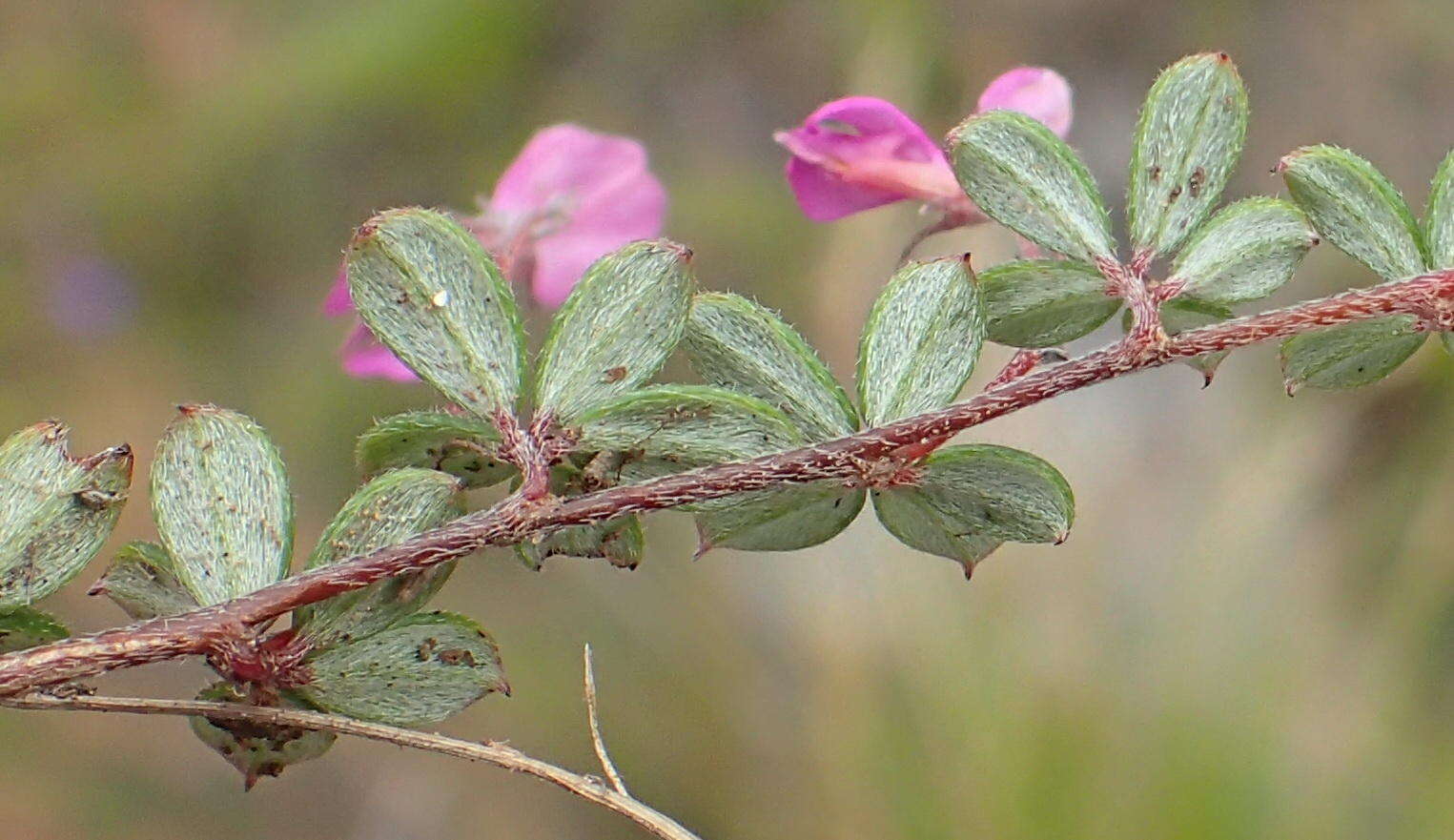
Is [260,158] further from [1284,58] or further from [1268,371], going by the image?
[1284,58]

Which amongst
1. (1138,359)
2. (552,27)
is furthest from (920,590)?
(1138,359)

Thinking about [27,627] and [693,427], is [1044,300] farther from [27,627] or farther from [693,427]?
[27,627]

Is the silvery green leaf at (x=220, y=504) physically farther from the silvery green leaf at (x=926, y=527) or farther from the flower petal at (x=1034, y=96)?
the flower petal at (x=1034, y=96)

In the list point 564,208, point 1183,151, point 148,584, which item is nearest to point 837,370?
point 564,208

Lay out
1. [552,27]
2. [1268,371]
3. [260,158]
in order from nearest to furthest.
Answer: [1268,371] → [260,158] → [552,27]

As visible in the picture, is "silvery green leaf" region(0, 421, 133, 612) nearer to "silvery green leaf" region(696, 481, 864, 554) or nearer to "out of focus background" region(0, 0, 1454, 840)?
"silvery green leaf" region(696, 481, 864, 554)
